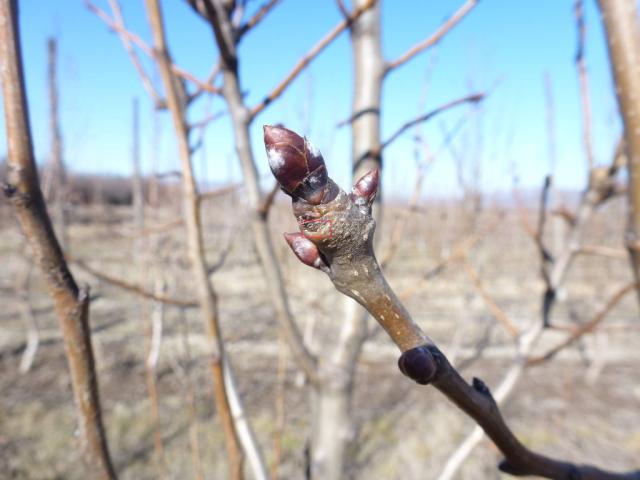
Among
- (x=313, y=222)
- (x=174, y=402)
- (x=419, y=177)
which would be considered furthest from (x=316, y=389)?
(x=174, y=402)

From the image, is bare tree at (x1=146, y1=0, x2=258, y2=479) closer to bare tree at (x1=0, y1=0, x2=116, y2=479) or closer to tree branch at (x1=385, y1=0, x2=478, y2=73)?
bare tree at (x1=0, y1=0, x2=116, y2=479)

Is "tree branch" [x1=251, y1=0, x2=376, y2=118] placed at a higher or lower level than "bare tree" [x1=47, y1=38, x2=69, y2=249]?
lower

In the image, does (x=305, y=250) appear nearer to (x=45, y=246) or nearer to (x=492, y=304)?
(x=45, y=246)

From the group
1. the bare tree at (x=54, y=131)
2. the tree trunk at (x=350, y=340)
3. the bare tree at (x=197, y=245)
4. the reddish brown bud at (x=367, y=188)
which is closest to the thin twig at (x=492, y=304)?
the tree trunk at (x=350, y=340)

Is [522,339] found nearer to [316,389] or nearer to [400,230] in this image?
[400,230]

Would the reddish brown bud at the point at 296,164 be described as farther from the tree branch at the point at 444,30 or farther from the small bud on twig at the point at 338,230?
the tree branch at the point at 444,30

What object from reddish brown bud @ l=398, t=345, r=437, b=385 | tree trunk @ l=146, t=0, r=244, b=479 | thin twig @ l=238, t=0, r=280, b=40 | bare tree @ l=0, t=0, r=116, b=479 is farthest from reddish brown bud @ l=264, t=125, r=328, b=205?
thin twig @ l=238, t=0, r=280, b=40
